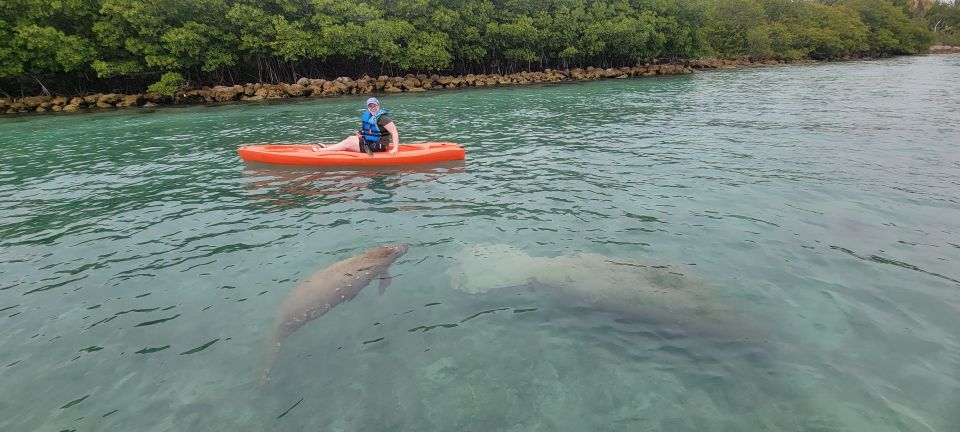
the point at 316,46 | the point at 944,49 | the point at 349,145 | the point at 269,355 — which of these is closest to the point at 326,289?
the point at 269,355

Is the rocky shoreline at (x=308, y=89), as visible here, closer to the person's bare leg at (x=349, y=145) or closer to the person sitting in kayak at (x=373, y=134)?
the person's bare leg at (x=349, y=145)

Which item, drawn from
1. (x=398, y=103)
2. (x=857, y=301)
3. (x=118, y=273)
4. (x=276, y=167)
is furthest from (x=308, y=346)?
(x=398, y=103)

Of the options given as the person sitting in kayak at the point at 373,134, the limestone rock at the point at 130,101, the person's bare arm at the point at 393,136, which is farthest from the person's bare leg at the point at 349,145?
the limestone rock at the point at 130,101

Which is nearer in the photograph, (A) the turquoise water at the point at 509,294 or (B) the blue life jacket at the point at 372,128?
(A) the turquoise water at the point at 509,294

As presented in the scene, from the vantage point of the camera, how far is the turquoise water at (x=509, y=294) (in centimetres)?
395

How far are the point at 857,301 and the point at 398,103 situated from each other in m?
25.4

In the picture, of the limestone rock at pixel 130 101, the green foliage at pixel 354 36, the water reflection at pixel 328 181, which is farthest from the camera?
the limestone rock at pixel 130 101

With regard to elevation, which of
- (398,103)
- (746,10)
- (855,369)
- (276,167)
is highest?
(746,10)

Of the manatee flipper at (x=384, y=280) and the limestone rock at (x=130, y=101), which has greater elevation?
the limestone rock at (x=130, y=101)

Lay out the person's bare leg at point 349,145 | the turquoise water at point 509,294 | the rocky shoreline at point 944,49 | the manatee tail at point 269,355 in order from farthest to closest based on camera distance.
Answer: the rocky shoreline at point 944,49
the person's bare leg at point 349,145
the manatee tail at point 269,355
the turquoise water at point 509,294

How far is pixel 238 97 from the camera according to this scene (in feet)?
102

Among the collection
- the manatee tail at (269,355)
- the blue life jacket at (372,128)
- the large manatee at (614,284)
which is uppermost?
the blue life jacket at (372,128)

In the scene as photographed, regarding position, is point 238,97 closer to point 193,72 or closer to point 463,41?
point 193,72

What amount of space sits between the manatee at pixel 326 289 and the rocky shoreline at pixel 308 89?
2825 centimetres
